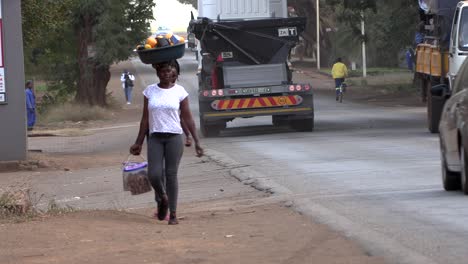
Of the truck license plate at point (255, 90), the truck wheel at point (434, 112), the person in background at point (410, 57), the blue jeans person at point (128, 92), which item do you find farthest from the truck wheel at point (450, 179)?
the blue jeans person at point (128, 92)

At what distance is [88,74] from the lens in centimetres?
4481

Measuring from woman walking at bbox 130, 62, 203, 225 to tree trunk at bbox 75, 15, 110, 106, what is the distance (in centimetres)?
3330

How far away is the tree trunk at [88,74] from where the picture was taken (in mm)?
44000

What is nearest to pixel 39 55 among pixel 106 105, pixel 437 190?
pixel 106 105

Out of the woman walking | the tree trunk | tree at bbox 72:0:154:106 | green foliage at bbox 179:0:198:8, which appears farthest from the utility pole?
green foliage at bbox 179:0:198:8

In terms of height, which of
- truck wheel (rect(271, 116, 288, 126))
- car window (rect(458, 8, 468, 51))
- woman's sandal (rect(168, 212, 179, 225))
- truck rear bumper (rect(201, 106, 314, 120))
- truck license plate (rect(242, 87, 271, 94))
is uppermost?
car window (rect(458, 8, 468, 51))

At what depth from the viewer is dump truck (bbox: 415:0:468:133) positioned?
21266 millimetres

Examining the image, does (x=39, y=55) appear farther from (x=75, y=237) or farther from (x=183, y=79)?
(x=75, y=237)

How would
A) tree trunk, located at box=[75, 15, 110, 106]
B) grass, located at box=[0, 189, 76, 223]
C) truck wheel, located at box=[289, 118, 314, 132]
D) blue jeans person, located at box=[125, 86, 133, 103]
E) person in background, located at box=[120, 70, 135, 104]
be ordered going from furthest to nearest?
blue jeans person, located at box=[125, 86, 133, 103], person in background, located at box=[120, 70, 135, 104], tree trunk, located at box=[75, 15, 110, 106], truck wheel, located at box=[289, 118, 314, 132], grass, located at box=[0, 189, 76, 223]

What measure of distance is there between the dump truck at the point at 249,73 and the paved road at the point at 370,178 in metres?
0.66

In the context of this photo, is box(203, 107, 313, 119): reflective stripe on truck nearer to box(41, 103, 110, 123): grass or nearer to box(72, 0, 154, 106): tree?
box(41, 103, 110, 123): grass

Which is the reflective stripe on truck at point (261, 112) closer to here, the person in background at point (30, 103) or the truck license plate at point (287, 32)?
the truck license plate at point (287, 32)

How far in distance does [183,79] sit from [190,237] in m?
57.6

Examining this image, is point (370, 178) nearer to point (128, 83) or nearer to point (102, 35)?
point (102, 35)
